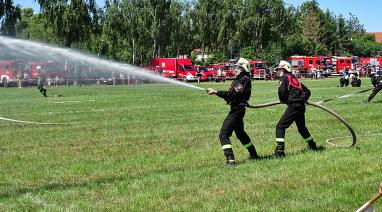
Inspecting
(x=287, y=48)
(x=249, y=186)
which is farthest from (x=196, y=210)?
(x=287, y=48)

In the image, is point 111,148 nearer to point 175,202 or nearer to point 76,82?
point 175,202

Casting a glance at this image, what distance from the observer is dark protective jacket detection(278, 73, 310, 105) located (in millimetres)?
10898

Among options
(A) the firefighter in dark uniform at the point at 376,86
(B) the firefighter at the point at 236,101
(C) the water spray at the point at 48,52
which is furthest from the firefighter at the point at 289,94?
(A) the firefighter in dark uniform at the point at 376,86

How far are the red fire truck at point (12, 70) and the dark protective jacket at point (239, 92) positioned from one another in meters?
48.3

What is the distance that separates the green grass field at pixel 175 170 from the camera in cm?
722

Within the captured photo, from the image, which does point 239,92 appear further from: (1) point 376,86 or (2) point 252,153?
(1) point 376,86

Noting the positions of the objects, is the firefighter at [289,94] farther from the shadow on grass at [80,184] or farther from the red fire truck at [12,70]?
the red fire truck at [12,70]

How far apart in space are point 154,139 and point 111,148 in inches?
61.8

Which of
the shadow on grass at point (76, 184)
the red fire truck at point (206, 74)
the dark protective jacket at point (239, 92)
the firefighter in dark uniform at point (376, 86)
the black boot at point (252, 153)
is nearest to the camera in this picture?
the shadow on grass at point (76, 184)

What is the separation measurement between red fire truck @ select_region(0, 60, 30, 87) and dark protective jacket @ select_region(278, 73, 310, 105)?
47.7 meters

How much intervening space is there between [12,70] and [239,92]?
51079 mm

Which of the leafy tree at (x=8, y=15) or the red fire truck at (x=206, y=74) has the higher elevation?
the leafy tree at (x=8, y=15)

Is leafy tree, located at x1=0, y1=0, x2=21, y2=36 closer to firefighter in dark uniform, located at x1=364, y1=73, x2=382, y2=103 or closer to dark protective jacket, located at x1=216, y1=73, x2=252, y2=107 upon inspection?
firefighter in dark uniform, located at x1=364, y1=73, x2=382, y2=103

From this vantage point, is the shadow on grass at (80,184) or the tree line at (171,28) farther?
the tree line at (171,28)
